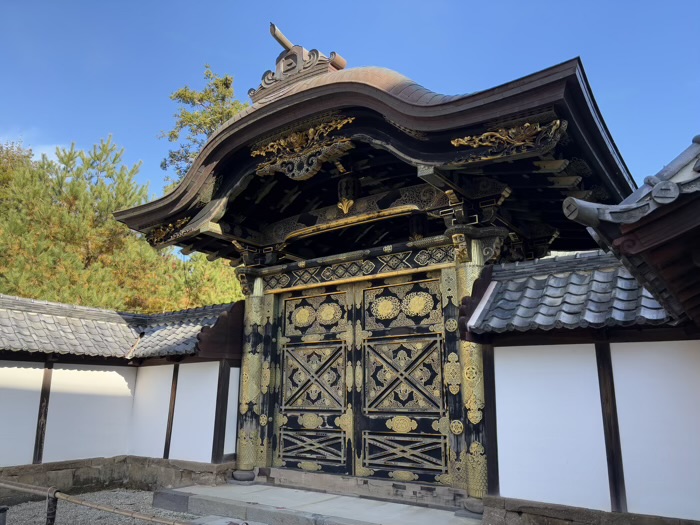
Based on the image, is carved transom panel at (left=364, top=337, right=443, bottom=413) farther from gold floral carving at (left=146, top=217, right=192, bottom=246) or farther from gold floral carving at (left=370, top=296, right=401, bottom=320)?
gold floral carving at (left=146, top=217, right=192, bottom=246)

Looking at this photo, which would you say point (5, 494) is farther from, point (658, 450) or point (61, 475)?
point (658, 450)

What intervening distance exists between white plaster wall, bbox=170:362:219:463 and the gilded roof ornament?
4305 millimetres

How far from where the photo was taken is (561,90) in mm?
4410

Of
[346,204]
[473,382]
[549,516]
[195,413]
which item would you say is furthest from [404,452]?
[195,413]

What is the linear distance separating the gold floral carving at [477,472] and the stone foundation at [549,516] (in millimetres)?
278

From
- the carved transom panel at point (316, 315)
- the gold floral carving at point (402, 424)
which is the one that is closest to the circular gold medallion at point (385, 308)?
the carved transom panel at point (316, 315)

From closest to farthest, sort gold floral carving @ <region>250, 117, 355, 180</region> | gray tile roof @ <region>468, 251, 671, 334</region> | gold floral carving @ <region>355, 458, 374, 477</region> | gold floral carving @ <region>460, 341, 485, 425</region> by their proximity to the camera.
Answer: gray tile roof @ <region>468, 251, 671, 334</region> → gold floral carving @ <region>460, 341, 485, 425</region> → gold floral carving @ <region>250, 117, 355, 180</region> → gold floral carving @ <region>355, 458, 374, 477</region>

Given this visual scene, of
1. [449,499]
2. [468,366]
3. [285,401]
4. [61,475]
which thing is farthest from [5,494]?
[468,366]

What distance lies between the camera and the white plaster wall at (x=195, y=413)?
7672 millimetres

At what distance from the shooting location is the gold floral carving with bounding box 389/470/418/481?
604 centimetres

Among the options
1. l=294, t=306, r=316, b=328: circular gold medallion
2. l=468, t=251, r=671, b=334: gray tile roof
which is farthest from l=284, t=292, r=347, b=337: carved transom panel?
l=468, t=251, r=671, b=334: gray tile roof

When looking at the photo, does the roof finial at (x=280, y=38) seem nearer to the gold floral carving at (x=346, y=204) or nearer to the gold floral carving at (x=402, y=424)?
the gold floral carving at (x=346, y=204)

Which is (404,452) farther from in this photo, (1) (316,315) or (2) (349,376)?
(1) (316,315)

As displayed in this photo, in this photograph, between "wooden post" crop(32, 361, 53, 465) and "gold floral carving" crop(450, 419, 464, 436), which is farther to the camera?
"wooden post" crop(32, 361, 53, 465)
